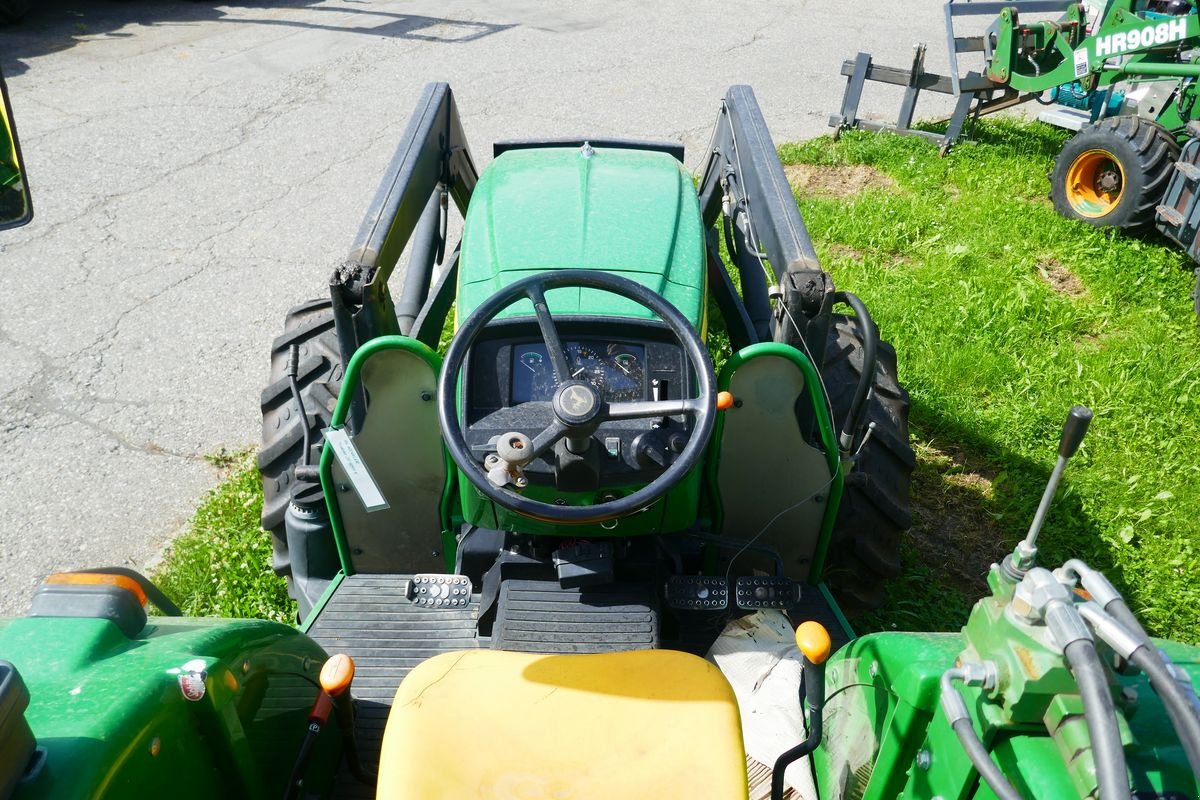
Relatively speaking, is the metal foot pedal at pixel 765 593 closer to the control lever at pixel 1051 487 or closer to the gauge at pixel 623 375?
the gauge at pixel 623 375

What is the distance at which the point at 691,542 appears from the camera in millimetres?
2537

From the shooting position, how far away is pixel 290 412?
2.91 metres

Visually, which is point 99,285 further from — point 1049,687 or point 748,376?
point 1049,687

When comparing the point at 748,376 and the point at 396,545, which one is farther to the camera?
the point at 396,545

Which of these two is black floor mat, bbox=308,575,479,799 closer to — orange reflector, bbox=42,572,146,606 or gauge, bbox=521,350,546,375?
gauge, bbox=521,350,546,375

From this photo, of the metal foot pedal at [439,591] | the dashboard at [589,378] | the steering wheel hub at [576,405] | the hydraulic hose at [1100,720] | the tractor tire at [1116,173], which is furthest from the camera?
the tractor tire at [1116,173]

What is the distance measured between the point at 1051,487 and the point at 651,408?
839 mm

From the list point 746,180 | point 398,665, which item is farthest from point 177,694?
point 746,180

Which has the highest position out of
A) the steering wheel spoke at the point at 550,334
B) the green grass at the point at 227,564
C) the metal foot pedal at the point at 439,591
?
the steering wheel spoke at the point at 550,334

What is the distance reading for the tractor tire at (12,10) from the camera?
841 centimetres

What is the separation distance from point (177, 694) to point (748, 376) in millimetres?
1472

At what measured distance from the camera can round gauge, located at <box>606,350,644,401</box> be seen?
2166 mm

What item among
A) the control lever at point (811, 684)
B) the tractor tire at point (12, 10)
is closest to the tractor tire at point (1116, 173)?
the control lever at point (811, 684)

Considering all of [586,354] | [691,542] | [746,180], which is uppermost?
[746,180]
